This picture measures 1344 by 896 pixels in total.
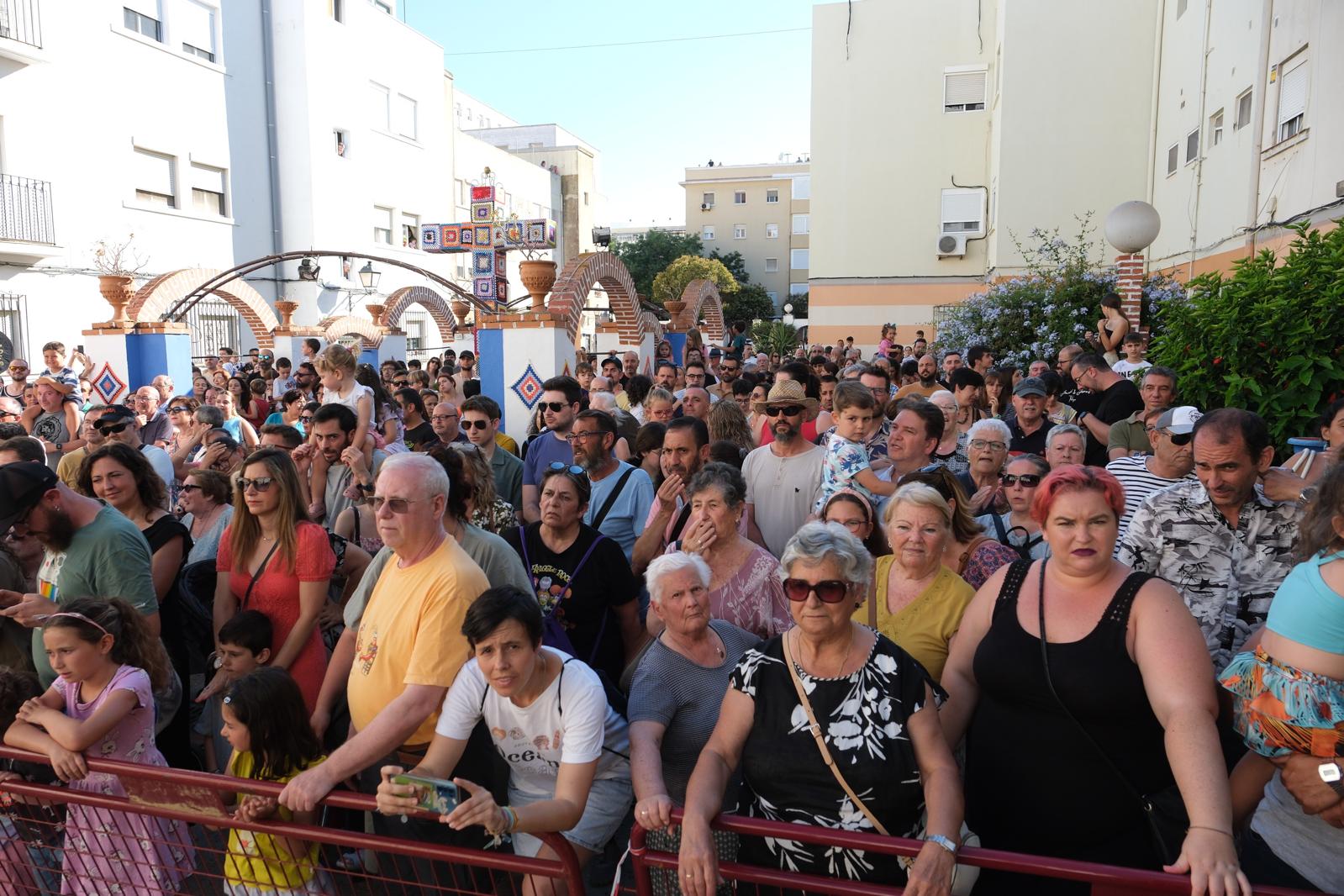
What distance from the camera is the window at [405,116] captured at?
25.4 m

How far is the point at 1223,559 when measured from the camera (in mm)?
3092

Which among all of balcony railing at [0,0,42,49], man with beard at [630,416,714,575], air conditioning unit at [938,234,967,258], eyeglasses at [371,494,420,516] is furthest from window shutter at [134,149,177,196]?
eyeglasses at [371,494,420,516]

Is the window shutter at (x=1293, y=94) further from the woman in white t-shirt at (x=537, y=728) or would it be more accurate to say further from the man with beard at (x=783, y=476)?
the woman in white t-shirt at (x=537, y=728)

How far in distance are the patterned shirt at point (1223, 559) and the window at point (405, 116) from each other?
26202mm

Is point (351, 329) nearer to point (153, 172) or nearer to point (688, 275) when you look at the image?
point (153, 172)

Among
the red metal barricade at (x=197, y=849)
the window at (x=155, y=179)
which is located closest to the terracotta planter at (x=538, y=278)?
the red metal barricade at (x=197, y=849)

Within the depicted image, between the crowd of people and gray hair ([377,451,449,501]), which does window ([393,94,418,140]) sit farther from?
gray hair ([377,451,449,501])

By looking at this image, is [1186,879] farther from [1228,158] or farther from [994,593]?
[1228,158]

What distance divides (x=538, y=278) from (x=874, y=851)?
28.3 ft

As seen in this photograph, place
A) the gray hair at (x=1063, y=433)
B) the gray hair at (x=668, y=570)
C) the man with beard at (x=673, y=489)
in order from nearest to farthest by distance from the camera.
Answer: the gray hair at (x=668, y=570), the man with beard at (x=673, y=489), the gray hair at (x=1063, y=433)

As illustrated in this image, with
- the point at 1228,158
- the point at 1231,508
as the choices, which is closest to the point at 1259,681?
the point at 1231,508

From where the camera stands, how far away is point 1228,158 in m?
11.6

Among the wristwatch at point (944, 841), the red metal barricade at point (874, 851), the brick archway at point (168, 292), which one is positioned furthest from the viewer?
the brick archway at point (168, 292)

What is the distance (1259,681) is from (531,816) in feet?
6.34
